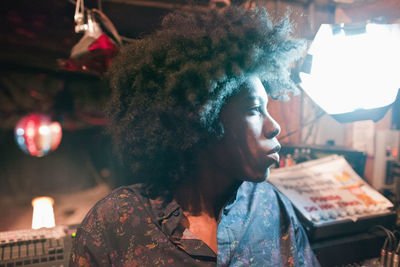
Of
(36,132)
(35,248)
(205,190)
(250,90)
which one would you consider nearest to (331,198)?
(205,190)

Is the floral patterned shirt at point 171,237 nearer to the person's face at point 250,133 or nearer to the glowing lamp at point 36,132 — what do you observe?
the person's face at point 250,133

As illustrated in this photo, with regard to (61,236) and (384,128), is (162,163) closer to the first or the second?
(61,236)

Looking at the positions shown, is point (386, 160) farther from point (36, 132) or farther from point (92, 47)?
point (36, 132)

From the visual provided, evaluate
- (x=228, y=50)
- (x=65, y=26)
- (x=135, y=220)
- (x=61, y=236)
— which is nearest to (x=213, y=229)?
(x=135, y=220)

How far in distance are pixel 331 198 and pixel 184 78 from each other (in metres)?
1.21

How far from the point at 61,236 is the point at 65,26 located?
11.3 feet

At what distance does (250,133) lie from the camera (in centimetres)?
116

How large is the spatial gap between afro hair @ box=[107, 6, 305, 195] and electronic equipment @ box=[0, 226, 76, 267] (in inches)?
28.0

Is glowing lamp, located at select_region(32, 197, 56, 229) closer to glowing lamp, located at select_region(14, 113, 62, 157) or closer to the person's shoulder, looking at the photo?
the person's shoulder

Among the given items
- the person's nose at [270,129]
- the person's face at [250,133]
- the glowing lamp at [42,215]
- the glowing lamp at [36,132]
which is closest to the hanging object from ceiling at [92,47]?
the glowing lamp at [42,215]

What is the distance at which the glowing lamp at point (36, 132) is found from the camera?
792cm

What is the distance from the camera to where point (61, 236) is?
161 centimetres

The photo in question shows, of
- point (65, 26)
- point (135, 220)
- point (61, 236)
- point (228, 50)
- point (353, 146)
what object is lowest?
point (61, 236)

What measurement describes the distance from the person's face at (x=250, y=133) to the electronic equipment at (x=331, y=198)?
1.80ft
